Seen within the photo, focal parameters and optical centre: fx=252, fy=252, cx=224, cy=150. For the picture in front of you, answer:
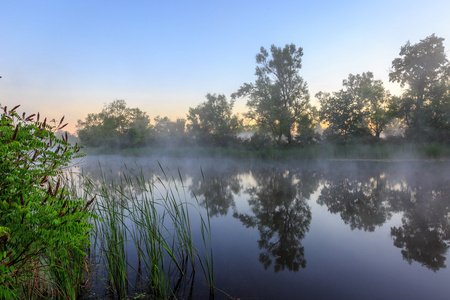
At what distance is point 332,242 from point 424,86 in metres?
24.6

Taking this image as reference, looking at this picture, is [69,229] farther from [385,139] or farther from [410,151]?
[385,139]

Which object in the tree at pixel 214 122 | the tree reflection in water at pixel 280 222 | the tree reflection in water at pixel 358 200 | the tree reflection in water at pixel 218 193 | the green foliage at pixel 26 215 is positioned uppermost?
the tree at pixel 214 122

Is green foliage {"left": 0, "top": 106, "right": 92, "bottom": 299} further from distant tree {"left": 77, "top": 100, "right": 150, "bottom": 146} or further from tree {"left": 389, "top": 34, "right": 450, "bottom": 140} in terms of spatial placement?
distant tree {"left": 77, "top": 100, "right": 150, "bottom": 146}

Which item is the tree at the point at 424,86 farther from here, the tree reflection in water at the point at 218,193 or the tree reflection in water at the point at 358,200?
the tree reflection in water at the point at 218,193

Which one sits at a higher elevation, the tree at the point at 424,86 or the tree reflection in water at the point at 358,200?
the tree at the point at 424,86

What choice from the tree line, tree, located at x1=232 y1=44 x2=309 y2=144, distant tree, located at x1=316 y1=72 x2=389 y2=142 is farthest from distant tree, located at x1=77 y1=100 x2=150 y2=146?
distant tree, located at x1=316 y1=72 x2=389 y2=142

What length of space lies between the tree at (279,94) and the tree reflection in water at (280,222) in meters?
17.5

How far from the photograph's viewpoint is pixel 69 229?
1.66 meters

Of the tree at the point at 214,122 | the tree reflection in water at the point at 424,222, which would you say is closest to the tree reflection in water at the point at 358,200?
the tree reflection in water at the point at 424,222

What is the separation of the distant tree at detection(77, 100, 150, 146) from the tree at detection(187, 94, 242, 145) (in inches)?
329

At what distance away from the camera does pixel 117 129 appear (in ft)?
147

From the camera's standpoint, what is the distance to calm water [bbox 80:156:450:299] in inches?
141

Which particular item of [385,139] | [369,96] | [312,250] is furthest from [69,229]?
[369,96]

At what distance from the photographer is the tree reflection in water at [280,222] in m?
4.55
